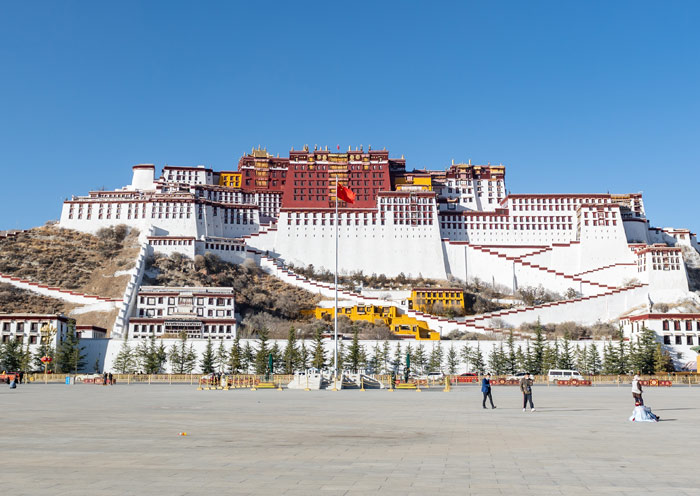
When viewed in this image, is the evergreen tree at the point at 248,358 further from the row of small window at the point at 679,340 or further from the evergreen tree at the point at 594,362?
the row of small window at the point at 679,340

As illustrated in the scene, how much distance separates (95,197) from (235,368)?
5853 centimetres

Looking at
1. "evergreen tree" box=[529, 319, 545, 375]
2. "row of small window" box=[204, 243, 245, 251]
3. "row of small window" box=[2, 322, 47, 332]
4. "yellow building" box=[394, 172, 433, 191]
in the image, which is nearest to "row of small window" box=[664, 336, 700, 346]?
"evergreen tree" box=[529, 319, 545, 375]

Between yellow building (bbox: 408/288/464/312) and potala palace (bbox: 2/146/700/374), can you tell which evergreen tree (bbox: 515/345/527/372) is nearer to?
potala palace (bbox: 2/146/700/374)

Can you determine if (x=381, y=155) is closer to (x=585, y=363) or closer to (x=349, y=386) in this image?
(x=585, y=363)

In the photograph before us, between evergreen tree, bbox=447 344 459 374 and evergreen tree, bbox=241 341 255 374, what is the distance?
20.3 metres

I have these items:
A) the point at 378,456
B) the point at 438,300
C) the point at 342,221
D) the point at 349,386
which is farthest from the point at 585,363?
the point at 378,456

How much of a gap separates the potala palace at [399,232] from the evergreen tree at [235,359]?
13945mm

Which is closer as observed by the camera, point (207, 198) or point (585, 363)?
point (585, 363)

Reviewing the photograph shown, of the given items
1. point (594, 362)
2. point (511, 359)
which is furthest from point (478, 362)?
point (594, 362)

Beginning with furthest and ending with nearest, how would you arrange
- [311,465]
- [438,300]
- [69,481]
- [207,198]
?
[207,198] → [438,300] → [311,465] → [69,481]

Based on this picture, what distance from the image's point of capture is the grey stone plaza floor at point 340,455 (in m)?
8.69

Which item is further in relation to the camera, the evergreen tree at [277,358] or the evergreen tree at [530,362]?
the evergreen tree at [277,358]

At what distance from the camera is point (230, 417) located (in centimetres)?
1980

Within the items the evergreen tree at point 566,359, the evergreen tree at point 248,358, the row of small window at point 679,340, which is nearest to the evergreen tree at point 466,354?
the evergreen tree at point 566,359
